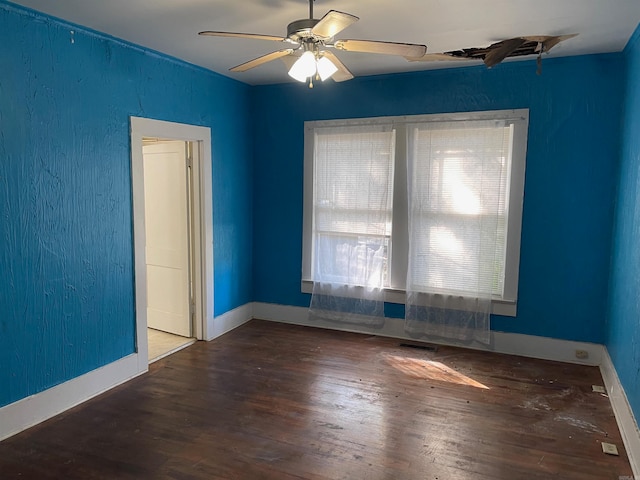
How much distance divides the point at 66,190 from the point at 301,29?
74.2 inches

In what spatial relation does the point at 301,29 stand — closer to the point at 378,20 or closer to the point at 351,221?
the point at 378,20

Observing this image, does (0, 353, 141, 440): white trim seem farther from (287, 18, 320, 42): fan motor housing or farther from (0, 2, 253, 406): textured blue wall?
(287, 18, 320, 42): fan motor housing

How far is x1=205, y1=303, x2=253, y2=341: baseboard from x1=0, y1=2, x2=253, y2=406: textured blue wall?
3.21 feet

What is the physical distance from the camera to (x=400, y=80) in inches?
170

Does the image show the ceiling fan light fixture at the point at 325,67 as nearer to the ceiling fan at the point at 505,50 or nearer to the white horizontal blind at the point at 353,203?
the ceiling fan at the point at 505,50

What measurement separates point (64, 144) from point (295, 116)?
93.3 inches

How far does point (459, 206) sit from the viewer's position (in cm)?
412

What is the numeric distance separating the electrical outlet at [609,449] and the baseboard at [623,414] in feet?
0.20

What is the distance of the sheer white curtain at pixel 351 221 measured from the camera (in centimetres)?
442

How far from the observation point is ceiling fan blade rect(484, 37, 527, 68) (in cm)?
328

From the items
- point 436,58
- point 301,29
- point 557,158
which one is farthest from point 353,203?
point 301,29

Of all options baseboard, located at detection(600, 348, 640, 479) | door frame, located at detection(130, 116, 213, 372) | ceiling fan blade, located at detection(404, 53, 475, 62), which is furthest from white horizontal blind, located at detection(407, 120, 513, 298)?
door frame, located at detection(130, 116, 213, 372)

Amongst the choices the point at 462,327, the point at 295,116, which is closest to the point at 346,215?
the point at 295,116

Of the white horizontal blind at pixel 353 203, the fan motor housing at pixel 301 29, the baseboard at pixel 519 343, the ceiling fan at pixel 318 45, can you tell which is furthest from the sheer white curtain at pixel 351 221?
the fan motor housing at pixel 301 29
